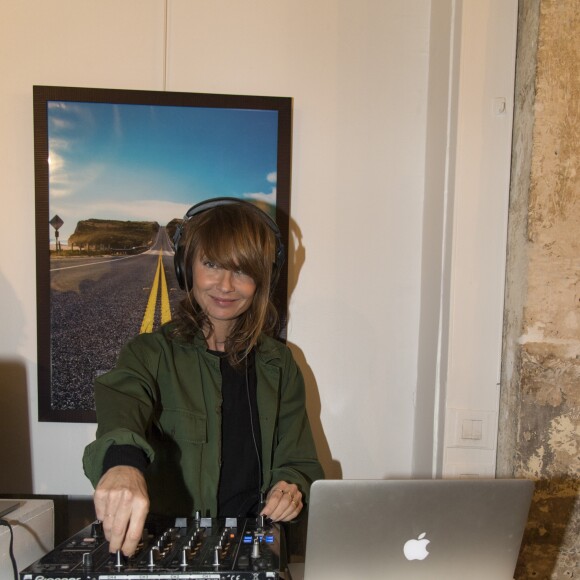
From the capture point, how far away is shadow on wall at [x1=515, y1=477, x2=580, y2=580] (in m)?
1.43

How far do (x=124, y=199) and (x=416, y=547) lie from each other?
1366 mm

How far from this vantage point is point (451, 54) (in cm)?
159

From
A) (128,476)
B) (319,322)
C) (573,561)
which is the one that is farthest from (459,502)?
(319,322)

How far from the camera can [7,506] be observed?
111 cm

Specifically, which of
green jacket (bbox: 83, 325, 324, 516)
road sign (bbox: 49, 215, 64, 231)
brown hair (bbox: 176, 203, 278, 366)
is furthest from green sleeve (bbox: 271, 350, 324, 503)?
road sign (bbox: 49, 215, 64, 231)

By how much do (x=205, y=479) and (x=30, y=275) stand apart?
96 centimetres

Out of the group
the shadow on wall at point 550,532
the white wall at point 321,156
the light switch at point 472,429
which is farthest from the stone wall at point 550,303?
the white wall at point 321,156

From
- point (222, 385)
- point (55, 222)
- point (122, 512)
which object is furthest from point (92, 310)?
point (122, 512)

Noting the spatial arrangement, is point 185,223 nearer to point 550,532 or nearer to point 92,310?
point 92,310

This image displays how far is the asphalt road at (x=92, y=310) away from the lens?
1740mm

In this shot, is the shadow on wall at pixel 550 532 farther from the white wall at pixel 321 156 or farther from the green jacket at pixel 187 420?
the green jacket at pixel 187 420

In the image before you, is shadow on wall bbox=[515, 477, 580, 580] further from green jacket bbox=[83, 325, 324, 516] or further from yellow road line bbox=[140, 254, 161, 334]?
yellow road line bbox=[140, 254, 161, 334]

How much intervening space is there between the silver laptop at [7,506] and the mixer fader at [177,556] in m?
0.28

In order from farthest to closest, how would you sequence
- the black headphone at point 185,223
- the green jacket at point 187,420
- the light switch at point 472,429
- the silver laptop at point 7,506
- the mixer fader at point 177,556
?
the light switch at point 472,429, the black headphone at point 185,223, the green jacket at point 187,420, the silver laptop at point 7,506, the mixer fader at point 177,556
